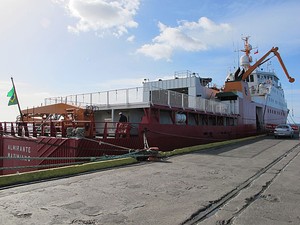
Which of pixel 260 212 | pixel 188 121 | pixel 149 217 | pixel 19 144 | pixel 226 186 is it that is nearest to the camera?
pixel 149 217

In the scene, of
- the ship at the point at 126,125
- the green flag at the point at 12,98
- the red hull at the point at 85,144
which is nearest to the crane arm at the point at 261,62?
the ship at the point at 126,125

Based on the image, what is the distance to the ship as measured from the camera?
11.7 m

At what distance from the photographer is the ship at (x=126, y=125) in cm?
1172

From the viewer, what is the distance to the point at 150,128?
14109mm

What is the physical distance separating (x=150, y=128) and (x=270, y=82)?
3131 cm

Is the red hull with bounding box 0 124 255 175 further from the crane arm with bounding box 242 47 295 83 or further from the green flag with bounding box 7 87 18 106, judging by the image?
the crane arm with bounding box 242 47 295 83

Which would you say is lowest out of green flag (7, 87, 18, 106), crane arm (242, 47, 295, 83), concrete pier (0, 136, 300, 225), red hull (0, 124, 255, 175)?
concrete pier (0, 136, 300, 225)

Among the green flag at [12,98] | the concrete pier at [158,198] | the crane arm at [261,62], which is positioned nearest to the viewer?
the concrete pier at [158,198]

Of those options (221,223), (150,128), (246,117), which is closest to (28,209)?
(221,223)

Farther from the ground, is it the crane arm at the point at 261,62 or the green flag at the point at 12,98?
the crane arm at the point at 261,62

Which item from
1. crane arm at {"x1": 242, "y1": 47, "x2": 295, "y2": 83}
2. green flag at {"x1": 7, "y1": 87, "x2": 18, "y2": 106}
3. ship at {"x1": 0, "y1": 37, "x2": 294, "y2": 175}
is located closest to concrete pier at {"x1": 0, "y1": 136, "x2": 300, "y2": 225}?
ship at {"x1": 0, "y1": 37, "x2": 294, "y2": 175}

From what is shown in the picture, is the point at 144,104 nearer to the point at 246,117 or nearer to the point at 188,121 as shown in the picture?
the point at 188,121

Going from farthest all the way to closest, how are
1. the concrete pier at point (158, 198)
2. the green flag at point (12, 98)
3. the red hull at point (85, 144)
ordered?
1. the green flag at point (12, 98)
2. the red hull at point (85, 144)
3. the concrete pier at point (158, 198)

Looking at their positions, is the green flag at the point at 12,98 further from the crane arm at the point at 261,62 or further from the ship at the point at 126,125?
the crane arm at the point at 261,62
